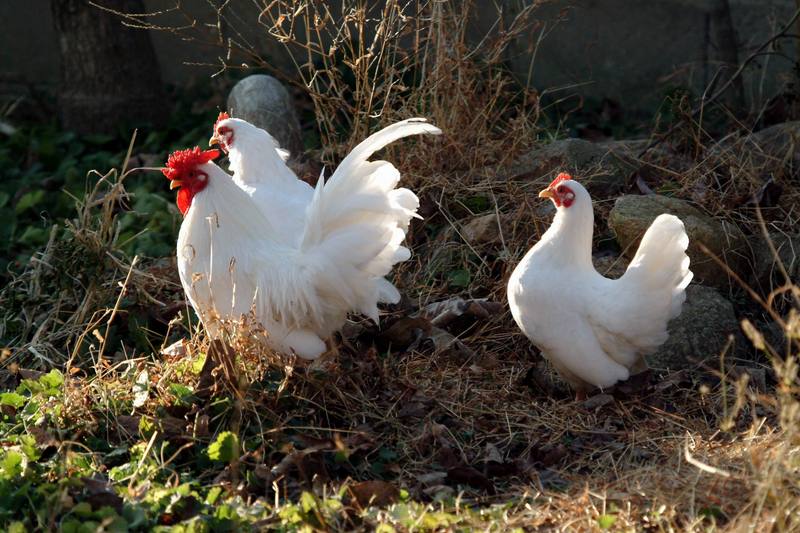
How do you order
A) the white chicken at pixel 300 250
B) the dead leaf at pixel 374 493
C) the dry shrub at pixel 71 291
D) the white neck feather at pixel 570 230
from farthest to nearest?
1. the dry shrub at pixel 71 291
2. the white neck feather at pixel 570 230
3. the white chicken at pixel 300 250
4. the dead leaf at pixel 374 493

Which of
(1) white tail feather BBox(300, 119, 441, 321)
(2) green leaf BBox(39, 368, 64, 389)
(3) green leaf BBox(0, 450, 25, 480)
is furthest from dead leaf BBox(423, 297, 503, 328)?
(3) green leaf BBox(0, 450, 25, 480)

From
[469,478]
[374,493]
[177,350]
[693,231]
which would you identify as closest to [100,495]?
[374,493]

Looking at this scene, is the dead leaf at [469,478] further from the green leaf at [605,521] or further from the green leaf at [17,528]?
the green leaf at [17,528]

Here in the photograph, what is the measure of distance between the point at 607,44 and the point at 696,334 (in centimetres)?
491

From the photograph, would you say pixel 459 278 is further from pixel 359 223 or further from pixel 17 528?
pixel 17 528

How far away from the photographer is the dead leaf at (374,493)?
11.5 feet

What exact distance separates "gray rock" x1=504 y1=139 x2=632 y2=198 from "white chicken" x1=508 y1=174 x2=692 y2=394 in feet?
5.15

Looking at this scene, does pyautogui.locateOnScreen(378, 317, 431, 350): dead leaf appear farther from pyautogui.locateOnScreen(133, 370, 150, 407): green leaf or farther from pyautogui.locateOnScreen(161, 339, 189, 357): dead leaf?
pyautogui.locateOnScreen(133, 370, 150, 407): green leaf

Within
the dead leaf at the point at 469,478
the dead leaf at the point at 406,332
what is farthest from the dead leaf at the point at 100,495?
the dead leaf at the point at 406,332

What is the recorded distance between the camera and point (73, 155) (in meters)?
8.32

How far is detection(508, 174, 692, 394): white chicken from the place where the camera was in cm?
436

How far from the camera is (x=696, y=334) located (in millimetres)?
4992

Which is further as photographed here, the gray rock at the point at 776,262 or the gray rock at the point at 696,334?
the gray rock at the point at 776,262

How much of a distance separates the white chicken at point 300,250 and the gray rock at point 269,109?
2526 mm
